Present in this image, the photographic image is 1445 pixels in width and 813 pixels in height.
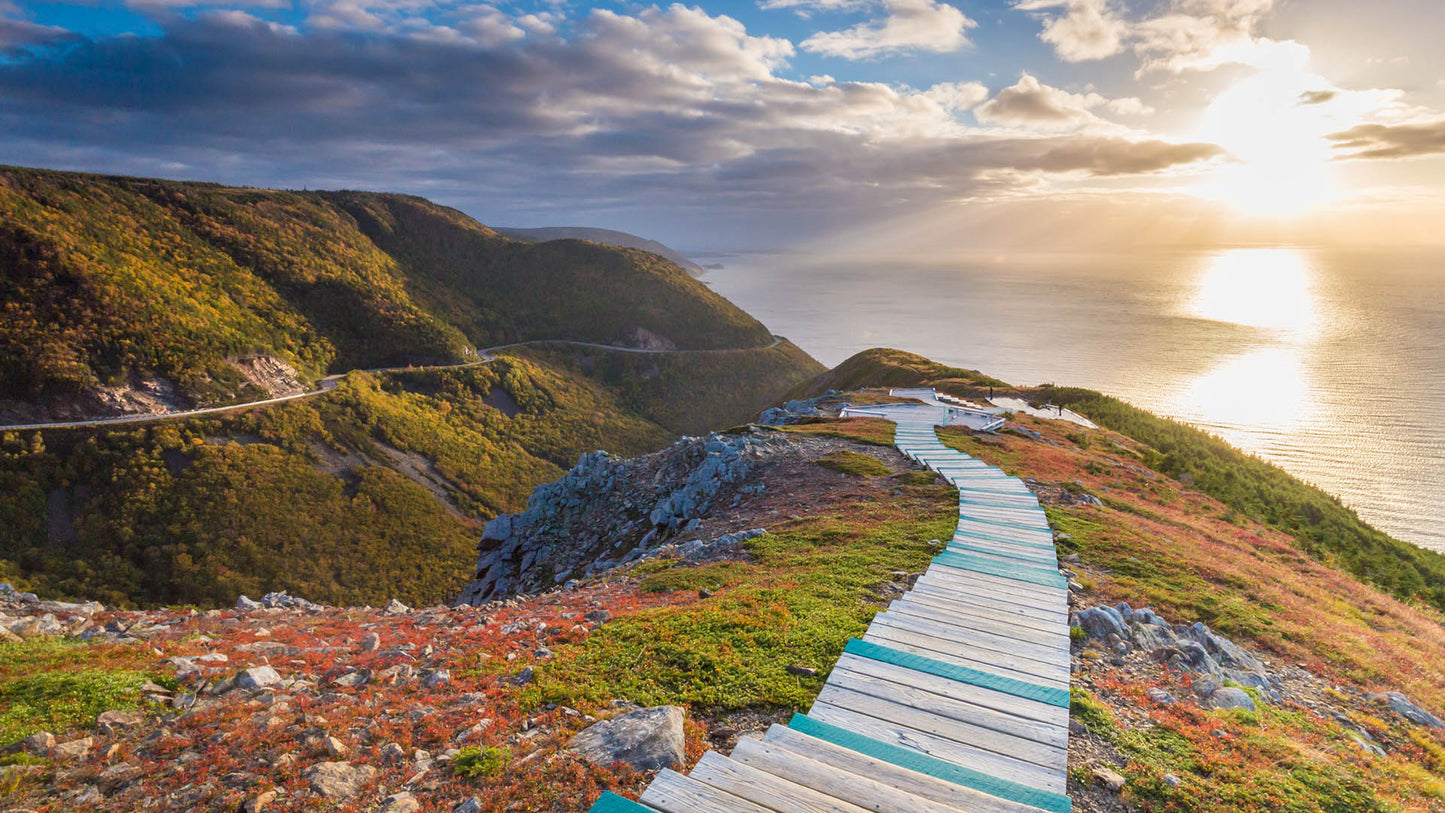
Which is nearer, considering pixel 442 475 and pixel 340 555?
pixel 340 555

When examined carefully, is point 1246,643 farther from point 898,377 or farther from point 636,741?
point 898,377

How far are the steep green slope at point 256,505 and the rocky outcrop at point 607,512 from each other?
3110cm

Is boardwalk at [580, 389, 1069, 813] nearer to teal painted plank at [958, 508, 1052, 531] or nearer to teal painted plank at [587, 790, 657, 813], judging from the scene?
teal painted plank at [587, 790, 657, 813]

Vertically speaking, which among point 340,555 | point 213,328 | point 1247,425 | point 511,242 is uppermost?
point 511,242

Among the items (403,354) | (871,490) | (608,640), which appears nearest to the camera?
(608,640)

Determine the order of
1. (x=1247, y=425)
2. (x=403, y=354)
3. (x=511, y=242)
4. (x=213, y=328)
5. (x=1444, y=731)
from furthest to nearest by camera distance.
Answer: (x=511, y=242)
(x=403, y=354)
(x=213, y=328)
(x=1247, y=425)
(x=1444, y=731)

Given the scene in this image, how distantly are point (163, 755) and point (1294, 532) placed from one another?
111 feet

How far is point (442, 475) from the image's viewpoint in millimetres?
77000

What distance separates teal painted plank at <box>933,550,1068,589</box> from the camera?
1127 cm

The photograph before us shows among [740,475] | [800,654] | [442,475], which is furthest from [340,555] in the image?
[800,654]

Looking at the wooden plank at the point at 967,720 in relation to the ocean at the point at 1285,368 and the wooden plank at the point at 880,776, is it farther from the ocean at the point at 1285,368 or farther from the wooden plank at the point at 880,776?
the ocean at the point at 1285,368

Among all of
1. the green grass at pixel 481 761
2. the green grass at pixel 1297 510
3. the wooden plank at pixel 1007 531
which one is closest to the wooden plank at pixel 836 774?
the green grass at pixel 481 761

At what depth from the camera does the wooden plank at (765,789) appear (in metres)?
5.20

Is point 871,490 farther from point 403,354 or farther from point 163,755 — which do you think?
point 403,354
